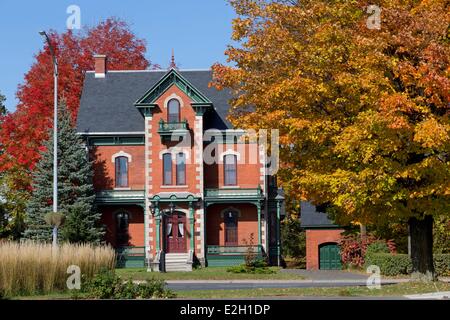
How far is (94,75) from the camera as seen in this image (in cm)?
4928

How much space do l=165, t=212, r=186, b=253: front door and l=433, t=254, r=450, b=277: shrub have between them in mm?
15431

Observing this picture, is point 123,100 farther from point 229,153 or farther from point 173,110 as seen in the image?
point 229,153

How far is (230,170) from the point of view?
148 ft

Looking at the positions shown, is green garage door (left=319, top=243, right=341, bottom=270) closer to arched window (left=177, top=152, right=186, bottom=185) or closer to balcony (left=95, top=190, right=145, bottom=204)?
arched window (left=177, top=152, right=186, bottom=185)

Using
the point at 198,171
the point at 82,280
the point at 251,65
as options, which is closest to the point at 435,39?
the point at 251,65

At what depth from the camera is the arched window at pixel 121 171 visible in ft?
149

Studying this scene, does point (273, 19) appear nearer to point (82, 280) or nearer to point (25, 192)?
point (82, 280)

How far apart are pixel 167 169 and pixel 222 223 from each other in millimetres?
4749

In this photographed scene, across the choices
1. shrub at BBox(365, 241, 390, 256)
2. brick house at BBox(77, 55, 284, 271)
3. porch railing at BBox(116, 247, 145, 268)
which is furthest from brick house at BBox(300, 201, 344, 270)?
porch railing at BBox(116, 247, 145, 268)

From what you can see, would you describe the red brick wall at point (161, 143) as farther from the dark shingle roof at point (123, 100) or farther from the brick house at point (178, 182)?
the dark shingle roof at point (123, 100)

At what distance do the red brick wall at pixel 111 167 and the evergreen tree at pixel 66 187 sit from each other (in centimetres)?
152

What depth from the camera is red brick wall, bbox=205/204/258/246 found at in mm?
44875

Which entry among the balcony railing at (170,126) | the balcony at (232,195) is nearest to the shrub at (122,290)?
the balcony railing at (170,126)

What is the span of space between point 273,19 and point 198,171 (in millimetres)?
20343
